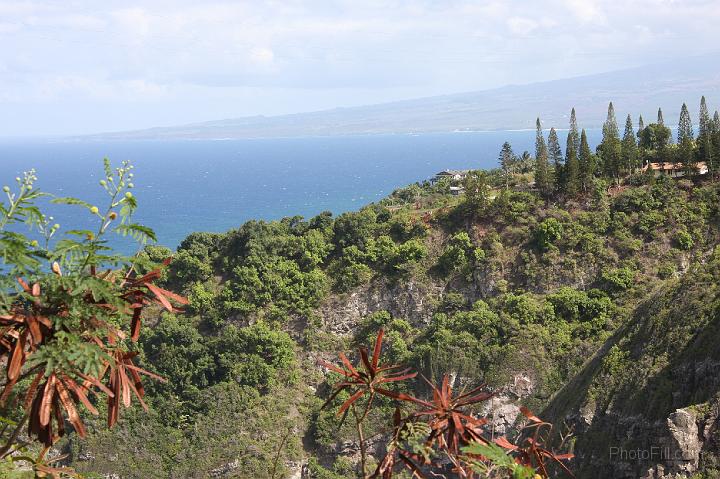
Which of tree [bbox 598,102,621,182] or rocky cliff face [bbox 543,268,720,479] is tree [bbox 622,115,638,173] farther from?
rocky cliff face [bbox 543,268,720,479]

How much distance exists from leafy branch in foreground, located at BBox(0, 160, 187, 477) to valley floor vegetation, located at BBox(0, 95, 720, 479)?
1788cm

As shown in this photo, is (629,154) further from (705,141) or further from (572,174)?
(572,174)

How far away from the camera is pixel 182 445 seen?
91.0 ft

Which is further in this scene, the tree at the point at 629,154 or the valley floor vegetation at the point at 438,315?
the tree at the point at 629,154

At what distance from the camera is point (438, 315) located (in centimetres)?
3219

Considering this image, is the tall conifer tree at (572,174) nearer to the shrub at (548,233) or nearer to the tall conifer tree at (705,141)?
the shrub at (548,233)

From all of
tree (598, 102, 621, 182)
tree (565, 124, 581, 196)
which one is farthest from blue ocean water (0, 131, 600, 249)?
tree (598, 102, 621, 182)

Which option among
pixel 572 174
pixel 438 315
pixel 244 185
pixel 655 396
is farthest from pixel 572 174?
pixel 244 185

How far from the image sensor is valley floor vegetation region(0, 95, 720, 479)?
24.0 metres

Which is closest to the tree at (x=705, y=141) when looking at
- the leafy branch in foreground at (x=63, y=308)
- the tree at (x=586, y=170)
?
the tree at (x=586, y=170)

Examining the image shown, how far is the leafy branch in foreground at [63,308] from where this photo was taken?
11.9ft

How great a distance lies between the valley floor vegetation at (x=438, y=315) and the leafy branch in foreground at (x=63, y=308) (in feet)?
58.6

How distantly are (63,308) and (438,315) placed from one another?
29223mm

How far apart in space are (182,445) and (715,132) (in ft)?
109
